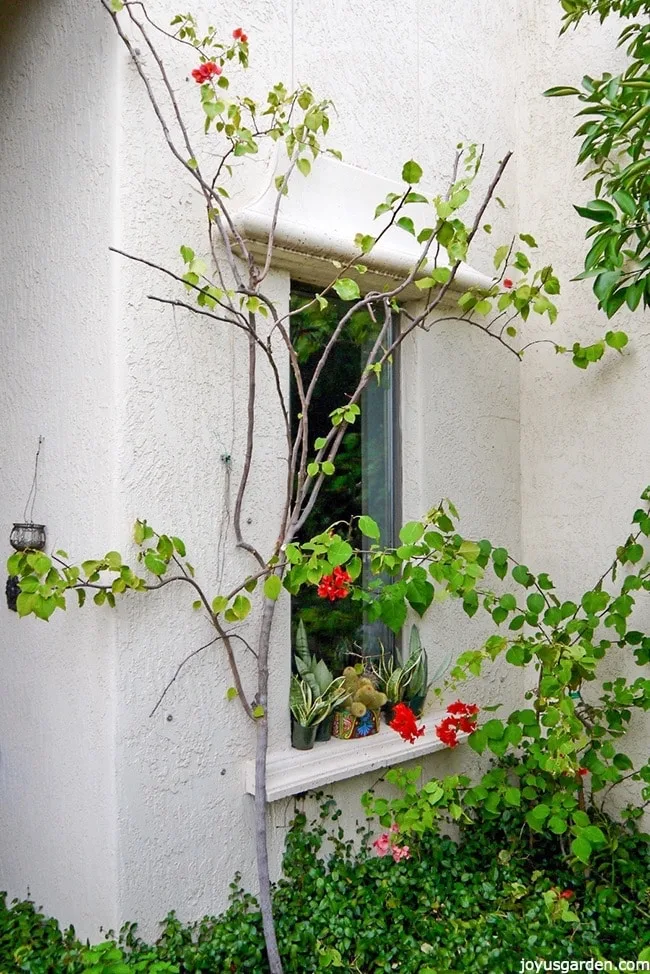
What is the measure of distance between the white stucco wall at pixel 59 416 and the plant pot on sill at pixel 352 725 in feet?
3.99

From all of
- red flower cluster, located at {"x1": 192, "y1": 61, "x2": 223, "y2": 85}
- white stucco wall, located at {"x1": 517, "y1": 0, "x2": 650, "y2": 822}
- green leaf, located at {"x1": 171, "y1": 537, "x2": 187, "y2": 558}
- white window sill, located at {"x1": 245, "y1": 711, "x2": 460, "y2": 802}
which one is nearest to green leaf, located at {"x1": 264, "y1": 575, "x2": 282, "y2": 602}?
green leaf, located at {"x1": 171, "y1": 537, "x2": 187, "y2": 558}

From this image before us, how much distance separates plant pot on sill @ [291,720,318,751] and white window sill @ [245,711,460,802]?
0.03 m

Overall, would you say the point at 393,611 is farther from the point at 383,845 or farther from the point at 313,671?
the point at 383,845

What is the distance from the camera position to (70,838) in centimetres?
313

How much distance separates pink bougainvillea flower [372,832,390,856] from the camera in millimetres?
3400

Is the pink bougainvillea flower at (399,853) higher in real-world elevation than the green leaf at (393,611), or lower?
lower

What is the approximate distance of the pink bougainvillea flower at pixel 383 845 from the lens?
3.40 m

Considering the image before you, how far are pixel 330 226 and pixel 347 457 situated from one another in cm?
120

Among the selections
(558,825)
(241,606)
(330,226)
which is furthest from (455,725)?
(330,226)

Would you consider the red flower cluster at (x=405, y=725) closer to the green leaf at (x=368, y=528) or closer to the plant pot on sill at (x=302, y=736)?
the plant pot on sill at (x=302, y=736)

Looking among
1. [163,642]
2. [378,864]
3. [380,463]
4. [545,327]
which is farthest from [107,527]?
[545,327]

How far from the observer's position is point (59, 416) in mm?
3273

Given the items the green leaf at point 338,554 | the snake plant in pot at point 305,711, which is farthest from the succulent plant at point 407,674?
the green leaf at point 338,554

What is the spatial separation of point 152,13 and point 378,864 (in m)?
4.10
